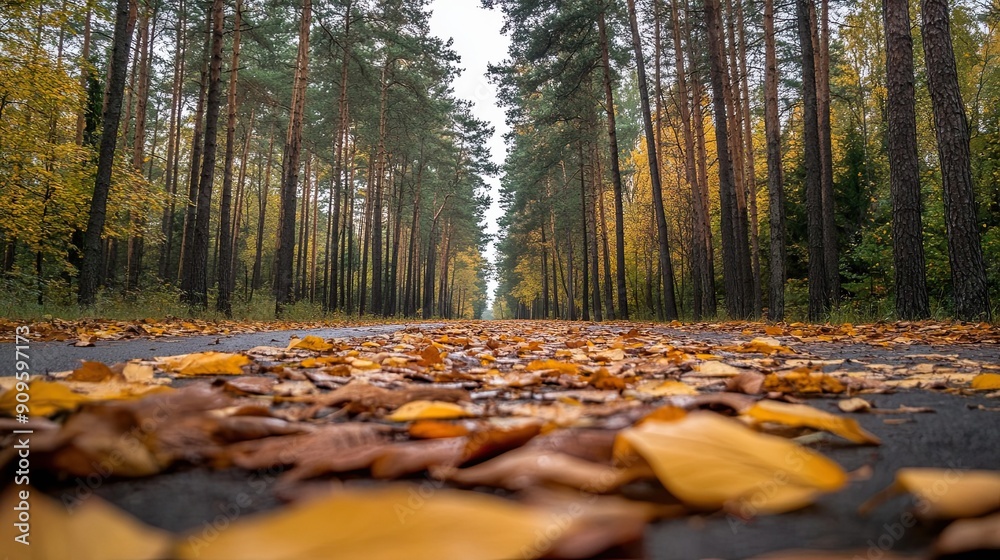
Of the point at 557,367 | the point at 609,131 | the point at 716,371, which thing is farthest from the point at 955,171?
the point at 609,131

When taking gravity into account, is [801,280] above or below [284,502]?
above

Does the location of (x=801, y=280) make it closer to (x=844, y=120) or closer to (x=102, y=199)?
(x=844, y=120)

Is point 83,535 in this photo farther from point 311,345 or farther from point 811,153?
point 811,153

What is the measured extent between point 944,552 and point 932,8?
771cm

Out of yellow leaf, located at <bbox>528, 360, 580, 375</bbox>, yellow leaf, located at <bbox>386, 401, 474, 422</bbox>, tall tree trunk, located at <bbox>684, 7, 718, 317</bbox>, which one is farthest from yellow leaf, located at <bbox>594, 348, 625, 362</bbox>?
tall tree trunk, located at <bbox>684, 7, 718, 317</bbox>

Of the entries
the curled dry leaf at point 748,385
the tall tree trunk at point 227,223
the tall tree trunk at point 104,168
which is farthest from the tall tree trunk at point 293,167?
the curled dry leaf at point 748,385

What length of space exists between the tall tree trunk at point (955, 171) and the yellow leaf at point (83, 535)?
7.35m

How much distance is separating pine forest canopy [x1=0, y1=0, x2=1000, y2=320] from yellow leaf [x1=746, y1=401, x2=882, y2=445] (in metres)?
6.29

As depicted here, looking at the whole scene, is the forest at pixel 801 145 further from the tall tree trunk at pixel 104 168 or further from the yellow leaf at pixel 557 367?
the tall tree trunk at pixel 104 168

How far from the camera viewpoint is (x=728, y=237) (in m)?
12.3

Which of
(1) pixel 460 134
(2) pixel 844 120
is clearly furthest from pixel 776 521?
(1) pixel 460 134

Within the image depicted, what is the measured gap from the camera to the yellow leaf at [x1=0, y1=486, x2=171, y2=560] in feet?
1.70

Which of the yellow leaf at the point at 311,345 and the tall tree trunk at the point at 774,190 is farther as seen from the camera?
the tall tree trunk at the point at 774,190

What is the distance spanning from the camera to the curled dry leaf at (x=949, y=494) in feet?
1.93
